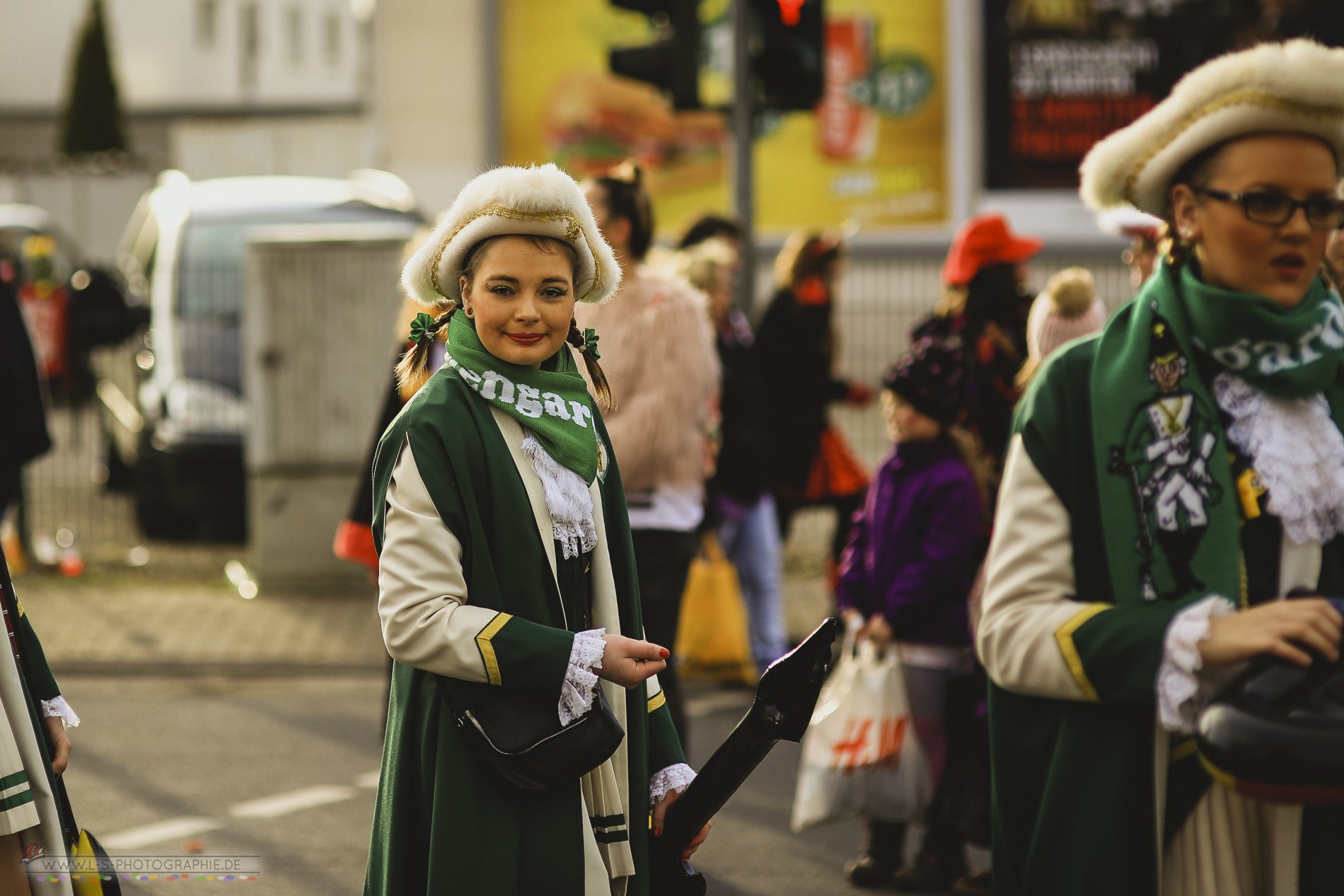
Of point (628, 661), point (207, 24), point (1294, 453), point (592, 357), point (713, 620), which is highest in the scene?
point (207, 24)

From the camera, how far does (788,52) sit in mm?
8148

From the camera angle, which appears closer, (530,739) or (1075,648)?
(1075,648)

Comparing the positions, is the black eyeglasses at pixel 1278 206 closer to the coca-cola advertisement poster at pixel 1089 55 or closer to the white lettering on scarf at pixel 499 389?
the white lettering on scarf at pixel 499 389

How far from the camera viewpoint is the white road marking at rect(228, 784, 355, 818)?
5.85 m

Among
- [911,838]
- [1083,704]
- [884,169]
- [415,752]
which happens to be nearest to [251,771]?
[911,838]

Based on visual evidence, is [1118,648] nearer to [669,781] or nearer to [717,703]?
[669,781]

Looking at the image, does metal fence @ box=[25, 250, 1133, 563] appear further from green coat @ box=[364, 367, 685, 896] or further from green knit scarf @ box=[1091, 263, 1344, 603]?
green knit scarf @ box=[1091, 263, 1344, 603]

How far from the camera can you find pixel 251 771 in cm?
643

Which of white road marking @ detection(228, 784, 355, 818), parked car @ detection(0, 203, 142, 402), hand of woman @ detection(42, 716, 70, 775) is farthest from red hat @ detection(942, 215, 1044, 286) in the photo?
parked car @ detection(0, 203, 142, 402)

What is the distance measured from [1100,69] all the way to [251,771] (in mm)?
12767

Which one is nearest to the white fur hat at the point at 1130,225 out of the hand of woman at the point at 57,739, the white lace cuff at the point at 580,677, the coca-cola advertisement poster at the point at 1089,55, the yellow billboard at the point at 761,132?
the white lace cuff at the point at 580,677

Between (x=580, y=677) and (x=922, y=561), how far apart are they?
2.45 meters

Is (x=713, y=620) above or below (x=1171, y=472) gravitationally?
below

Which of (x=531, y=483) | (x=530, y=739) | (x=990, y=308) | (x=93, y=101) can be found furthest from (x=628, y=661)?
(x=93, y=101)
